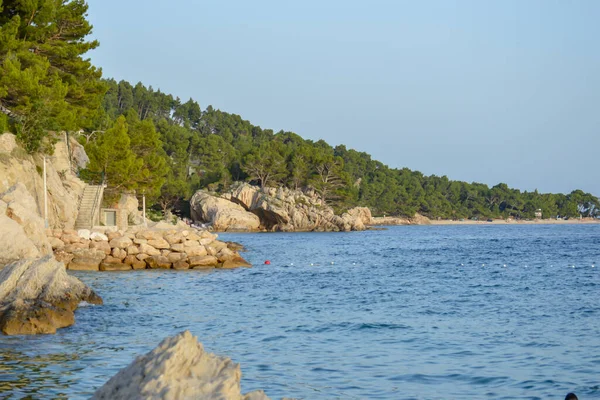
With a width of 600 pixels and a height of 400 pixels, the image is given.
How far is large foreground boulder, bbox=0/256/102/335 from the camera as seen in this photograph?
539 inches

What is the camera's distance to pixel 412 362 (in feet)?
38.8

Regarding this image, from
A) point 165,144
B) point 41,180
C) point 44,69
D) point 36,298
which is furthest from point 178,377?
point 165,144

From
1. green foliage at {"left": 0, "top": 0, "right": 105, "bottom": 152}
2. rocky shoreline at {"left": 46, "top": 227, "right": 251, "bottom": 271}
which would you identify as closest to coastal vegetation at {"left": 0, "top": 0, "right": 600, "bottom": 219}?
green foliage at {"left": 0, "top": 0, "right": 105, "bottom": 152}

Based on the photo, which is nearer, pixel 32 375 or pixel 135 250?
pixel 32 375

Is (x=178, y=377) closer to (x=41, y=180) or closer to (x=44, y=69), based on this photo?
(x=41, y=180)

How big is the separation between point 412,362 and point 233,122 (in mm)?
131594

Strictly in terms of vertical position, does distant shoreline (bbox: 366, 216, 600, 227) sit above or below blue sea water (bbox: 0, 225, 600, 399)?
above

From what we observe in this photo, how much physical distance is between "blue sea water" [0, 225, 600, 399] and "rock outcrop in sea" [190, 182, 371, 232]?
6051 centimetres

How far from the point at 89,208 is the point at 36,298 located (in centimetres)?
2485

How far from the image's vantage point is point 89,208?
3912 cm

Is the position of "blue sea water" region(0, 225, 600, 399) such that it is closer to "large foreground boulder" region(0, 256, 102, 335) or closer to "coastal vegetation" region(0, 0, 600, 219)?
"large foreground boulder" region(0, 256, 102, 335)

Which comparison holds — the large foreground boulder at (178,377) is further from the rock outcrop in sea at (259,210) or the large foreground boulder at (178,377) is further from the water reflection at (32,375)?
the rock outcrop in sea at (259,210)

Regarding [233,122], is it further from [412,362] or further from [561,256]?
[412,362]

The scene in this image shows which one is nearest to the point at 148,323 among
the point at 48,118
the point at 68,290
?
the point at 68,290
